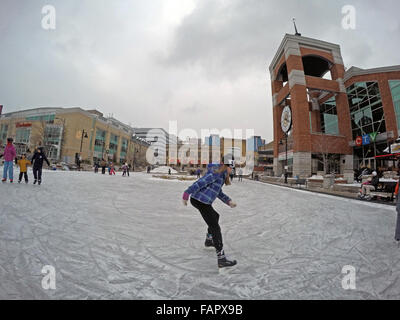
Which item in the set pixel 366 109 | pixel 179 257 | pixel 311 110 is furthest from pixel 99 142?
pixel 366 109

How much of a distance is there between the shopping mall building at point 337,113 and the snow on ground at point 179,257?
21825mm

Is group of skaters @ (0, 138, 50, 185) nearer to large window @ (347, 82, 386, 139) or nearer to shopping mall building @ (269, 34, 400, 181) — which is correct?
shopping mall building @ (269, 34, 400, 181)

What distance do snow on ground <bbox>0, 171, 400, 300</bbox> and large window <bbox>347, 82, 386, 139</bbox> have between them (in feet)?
94.4

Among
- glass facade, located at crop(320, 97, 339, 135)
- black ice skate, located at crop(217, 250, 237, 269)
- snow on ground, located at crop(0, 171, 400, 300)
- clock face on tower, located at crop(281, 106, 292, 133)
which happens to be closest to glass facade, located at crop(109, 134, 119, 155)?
clock face on tower, located at crop(281, 106, 292, 133)

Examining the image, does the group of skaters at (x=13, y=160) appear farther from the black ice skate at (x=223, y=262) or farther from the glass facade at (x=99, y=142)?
the glass facade at (x=99, y=142)

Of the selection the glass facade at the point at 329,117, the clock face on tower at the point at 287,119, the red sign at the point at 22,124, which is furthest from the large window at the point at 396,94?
the red sign at the point at 22,124

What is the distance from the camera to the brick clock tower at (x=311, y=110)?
25141 millimetres

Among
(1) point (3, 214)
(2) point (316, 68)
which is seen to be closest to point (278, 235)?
(1) point (3, 214)

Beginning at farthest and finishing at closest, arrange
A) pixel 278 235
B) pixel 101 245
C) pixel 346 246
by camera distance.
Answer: pixel 278 235 < pixel 346 246 < pixel 101 245

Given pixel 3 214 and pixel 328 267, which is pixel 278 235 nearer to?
pixel 328 267

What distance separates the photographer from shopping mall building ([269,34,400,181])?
923 inches

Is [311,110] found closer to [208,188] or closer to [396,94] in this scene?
[396,94]

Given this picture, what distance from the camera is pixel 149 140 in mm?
99000
